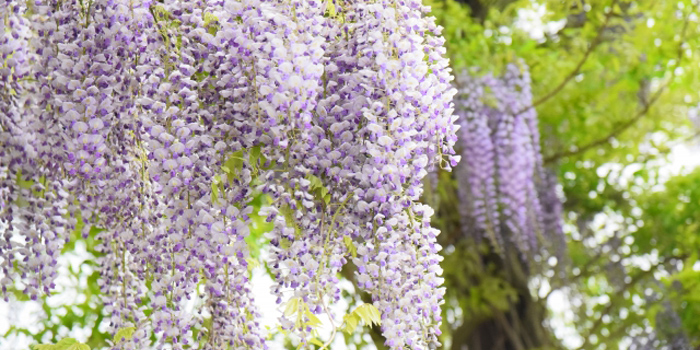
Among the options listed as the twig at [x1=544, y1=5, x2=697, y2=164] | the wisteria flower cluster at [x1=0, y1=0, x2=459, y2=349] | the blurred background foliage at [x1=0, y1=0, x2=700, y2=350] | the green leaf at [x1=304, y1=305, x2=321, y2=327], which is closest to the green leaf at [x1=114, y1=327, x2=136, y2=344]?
the wisteria flower cluster at [x1=0, y1=0, x2=459, y2=349]

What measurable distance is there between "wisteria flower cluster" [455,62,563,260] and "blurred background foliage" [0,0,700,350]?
0.11 m

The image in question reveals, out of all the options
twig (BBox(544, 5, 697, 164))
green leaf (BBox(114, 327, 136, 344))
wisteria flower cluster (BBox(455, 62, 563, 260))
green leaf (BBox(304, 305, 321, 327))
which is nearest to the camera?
green leaf (BBox(304, 305, 321, 327))

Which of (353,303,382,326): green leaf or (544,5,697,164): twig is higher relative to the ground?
(544,5,697,164): twig


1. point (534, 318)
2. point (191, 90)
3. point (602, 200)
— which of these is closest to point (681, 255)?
point (602, 200)

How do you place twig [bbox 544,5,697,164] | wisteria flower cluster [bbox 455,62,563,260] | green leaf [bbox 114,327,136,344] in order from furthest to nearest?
twig [bbox 544,5,697,164] < wisteria flower cluster [bbox 455,62,563,260] < green leaf [bbox 114,327,136,344]

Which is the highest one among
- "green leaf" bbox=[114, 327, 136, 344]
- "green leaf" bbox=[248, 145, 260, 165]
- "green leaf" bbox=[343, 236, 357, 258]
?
"green leaf" bbox=[248, 145, 260, 165]

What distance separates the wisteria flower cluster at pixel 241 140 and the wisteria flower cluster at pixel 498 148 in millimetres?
1996

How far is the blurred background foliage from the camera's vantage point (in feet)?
12.5

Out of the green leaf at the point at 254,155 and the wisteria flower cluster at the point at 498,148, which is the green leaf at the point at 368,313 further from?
the wisteria flower cluster at the point at 498,148

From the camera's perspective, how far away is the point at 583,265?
17.6 ft

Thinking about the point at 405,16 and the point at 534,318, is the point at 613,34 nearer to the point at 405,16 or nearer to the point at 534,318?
the point at 534,318

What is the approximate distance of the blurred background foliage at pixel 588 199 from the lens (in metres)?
3.81

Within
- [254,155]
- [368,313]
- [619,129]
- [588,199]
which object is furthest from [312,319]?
[588,199]

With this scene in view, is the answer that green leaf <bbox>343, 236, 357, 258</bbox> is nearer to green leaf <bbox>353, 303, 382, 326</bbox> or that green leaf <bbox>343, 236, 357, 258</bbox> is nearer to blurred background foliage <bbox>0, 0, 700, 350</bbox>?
green leaf <bbox>353, 303, 382, 326</bbox>
